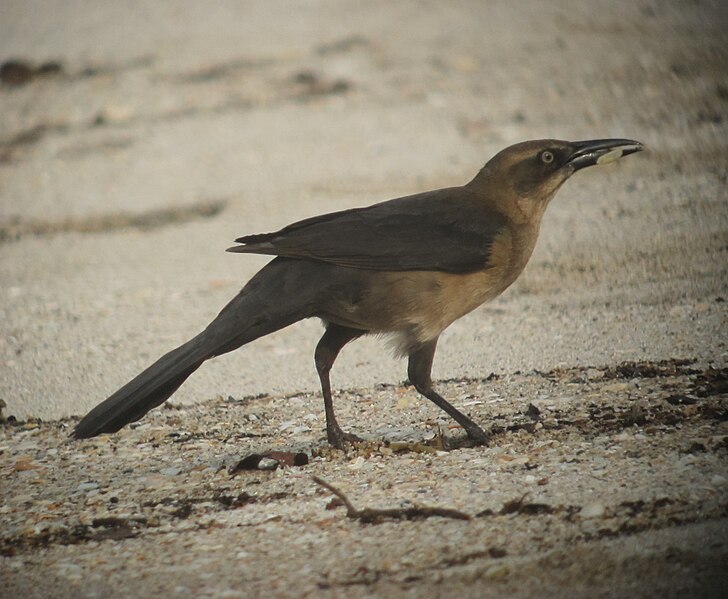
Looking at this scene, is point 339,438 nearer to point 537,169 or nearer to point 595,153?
point 537,169

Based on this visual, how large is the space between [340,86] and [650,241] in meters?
4.12

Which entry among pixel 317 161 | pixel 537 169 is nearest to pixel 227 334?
pixel 537 169

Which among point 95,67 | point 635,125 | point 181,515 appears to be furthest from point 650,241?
A: point 95,67

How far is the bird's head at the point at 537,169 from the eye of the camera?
5.39 metres

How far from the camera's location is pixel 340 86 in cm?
1075

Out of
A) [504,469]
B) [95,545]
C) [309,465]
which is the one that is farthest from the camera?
[309,465]

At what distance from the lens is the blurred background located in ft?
21.0

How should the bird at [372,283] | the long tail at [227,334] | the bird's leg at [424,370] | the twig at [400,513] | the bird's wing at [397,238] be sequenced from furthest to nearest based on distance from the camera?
1. the bird's leg at [424,370]
2. the bird's wing at [397,238]
3. the bird at [372,283]
4. the long tail at [227,334]
5. the twig at [400,513]

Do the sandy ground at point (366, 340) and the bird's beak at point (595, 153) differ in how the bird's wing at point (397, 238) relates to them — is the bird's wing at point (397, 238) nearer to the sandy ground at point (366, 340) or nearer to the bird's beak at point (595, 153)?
the bird's beak at point (595, 153)

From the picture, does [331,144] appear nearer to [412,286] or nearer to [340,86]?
[340,86]

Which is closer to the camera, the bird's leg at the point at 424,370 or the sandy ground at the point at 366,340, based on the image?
the sandy ground at the point at 366,340

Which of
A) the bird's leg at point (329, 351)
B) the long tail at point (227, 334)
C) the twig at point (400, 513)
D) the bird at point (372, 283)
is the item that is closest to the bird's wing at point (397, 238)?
the bird at point (372, 283)

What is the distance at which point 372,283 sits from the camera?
503 cm

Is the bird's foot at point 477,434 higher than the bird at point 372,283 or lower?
lower
